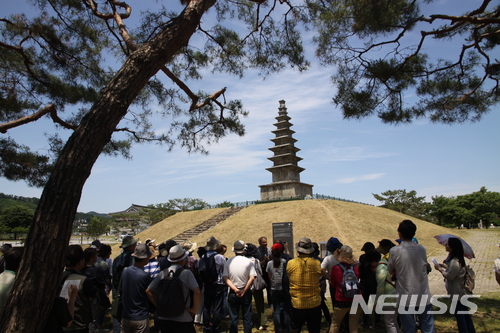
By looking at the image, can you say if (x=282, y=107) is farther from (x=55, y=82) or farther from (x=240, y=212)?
(x=55, y=82)

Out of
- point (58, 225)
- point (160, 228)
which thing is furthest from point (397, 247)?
point (160, 228)

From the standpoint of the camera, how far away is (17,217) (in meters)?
39.6

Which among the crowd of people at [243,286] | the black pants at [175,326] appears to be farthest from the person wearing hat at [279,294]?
the black pants at [175,326]

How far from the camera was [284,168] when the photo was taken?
115 feet

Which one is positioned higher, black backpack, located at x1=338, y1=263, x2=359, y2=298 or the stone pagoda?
the stone pagoda

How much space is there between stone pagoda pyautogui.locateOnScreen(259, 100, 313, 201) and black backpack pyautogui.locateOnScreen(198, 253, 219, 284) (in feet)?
94.7

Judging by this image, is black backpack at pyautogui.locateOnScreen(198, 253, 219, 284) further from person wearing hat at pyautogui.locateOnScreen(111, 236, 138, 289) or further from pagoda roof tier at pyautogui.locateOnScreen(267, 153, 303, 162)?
pagoda roof tier at pyautogui.locateOnScreen(267, 153, 303, 162)

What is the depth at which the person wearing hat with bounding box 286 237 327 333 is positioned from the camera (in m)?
3.90

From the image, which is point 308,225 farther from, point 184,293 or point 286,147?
point 184,293

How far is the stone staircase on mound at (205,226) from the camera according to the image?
23605 mm

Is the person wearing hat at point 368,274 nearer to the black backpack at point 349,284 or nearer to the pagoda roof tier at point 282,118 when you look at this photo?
the black backpack at point 349,284

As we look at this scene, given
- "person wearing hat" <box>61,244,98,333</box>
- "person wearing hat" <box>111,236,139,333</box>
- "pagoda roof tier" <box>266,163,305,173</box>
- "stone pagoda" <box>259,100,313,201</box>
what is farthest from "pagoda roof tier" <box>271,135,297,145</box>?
"person wearing hat" <box>61,244,98,333</box>

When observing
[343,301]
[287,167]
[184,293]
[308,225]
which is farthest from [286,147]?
[184,293]

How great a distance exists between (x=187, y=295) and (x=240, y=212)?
80.5ft
